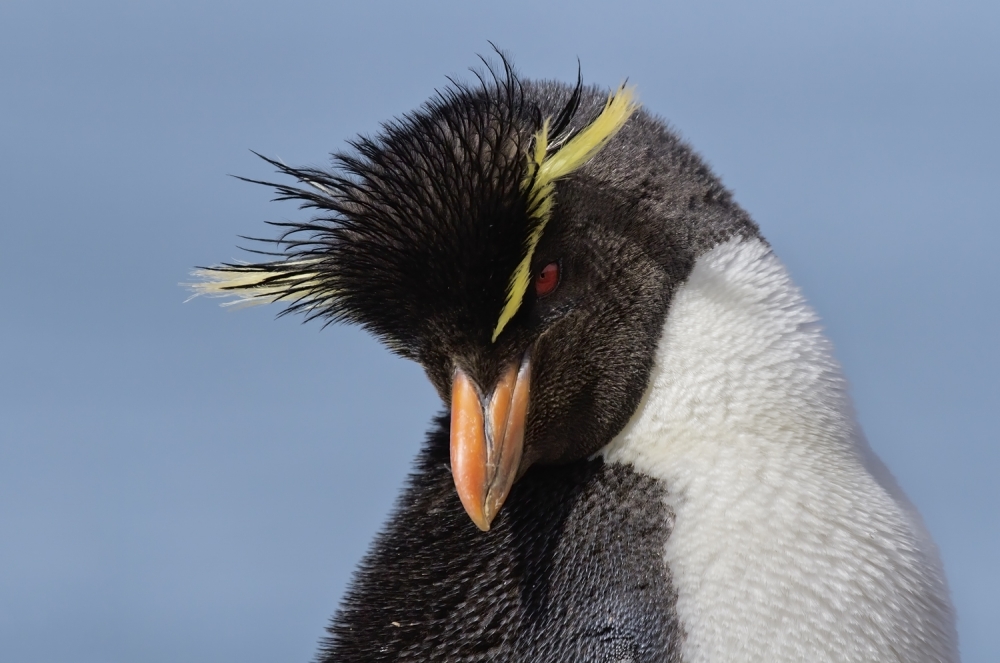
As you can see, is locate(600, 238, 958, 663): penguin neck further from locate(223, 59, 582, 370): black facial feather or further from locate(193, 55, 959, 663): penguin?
locate(223, 59, 582, 370): black facial feather

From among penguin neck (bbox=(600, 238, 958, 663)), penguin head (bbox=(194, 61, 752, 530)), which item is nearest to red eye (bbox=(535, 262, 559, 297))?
penguin head (bbox=(194, 61, 752, 530))

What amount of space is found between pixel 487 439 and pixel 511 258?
363 millimetres

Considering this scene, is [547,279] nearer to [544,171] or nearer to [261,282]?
[544,171]

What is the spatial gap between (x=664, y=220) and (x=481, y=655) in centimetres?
96

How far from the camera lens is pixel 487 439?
2.39 m

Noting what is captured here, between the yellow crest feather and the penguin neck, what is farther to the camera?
the yellow crest feather

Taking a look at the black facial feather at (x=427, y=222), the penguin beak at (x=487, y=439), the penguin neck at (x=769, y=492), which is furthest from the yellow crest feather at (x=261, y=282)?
the penguin neck at (x=769, y=492)

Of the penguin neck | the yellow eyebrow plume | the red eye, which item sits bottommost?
the penguin neck

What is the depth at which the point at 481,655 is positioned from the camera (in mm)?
2453

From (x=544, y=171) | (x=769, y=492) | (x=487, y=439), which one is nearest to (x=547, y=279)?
(x=544, y=171)

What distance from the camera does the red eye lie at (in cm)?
244

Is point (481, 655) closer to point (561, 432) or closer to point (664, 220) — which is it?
point (561, 432)

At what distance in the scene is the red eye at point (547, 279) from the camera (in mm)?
2436

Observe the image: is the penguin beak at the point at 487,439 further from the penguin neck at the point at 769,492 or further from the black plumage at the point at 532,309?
the penguin neck at the point at 769,492
